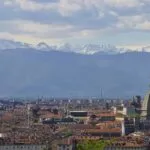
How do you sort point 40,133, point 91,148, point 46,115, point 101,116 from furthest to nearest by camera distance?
point 46,115, point 101,116, point 40,133, point 91,148

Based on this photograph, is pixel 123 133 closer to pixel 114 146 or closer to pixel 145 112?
pixel 145 112

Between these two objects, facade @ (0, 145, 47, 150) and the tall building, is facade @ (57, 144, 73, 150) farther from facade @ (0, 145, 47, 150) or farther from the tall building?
the tall building

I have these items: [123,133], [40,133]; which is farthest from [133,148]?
[123,133]

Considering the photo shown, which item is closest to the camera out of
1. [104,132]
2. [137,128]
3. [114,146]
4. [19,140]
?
[114,146]

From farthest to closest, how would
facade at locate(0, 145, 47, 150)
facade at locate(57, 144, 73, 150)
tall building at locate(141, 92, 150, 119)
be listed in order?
tall building at locate(141, 92, 150, 119), facade at locate(0, 145, 47, 150), facade at locate(57, 144, 73, 150)

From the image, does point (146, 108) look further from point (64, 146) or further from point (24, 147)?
point (24, 147)

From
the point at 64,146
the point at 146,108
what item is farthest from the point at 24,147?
the point at 146,108

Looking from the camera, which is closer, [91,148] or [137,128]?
[91,148]

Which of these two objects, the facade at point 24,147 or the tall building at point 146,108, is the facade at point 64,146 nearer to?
the facade at point 24,147

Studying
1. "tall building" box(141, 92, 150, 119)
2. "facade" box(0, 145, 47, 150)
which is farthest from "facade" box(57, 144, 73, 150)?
"tall building" box(141, 92, 150, 119)

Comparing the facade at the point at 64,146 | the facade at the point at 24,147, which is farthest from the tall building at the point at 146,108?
the facade at the point at 24,147

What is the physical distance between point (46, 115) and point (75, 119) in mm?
7717

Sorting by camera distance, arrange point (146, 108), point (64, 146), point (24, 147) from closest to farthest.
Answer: point (24, 147) → point (64, 146) → point (146, 108)

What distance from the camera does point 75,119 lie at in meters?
135
